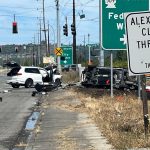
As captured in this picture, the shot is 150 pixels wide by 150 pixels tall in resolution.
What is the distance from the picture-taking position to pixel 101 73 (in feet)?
97.2

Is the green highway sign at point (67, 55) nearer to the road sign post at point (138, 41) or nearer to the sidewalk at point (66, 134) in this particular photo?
the sidewalk at point (66, 134)

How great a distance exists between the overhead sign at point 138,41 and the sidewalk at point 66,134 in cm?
176

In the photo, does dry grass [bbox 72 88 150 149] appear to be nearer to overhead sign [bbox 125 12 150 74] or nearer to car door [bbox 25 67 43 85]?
overhead sign [bbox 125 12 150 74]

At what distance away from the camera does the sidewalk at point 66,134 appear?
36.3 ft

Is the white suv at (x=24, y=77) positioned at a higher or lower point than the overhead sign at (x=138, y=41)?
lower

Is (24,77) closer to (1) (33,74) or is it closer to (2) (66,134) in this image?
(1) (33,74)

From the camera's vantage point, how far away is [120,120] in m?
14.0

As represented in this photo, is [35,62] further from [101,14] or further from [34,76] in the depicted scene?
[101,14]

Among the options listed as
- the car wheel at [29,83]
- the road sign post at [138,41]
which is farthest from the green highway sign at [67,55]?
the road sign post at [138,41]

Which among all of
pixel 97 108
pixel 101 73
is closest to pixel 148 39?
pixel 97 108

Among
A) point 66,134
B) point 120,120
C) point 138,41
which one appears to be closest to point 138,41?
point 138,41

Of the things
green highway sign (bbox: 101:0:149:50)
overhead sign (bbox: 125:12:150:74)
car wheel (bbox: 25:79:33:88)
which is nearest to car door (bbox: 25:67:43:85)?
car wheel (bbox: 25:79:33:88)

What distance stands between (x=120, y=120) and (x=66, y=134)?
174cm

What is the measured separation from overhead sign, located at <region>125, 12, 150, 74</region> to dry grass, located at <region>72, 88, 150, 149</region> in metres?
1.43
